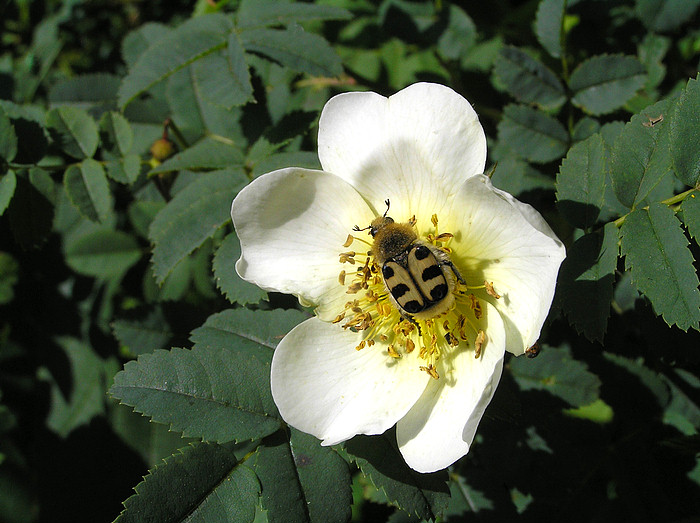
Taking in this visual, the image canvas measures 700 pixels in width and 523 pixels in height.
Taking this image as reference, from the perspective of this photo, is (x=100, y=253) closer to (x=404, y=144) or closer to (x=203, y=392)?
(x=203, y=392)

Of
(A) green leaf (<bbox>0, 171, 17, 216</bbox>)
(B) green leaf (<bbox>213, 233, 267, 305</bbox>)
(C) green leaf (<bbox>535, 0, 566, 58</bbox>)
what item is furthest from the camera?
(C) green leaf (<bbox>535, 0, 566, 58</bbox>)

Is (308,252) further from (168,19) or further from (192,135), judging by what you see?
(168,19)

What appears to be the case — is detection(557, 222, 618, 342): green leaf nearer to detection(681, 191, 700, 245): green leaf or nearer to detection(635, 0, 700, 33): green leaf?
detection(681, 191, 700, 245): green leaf

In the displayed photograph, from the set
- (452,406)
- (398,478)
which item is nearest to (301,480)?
(398,478)

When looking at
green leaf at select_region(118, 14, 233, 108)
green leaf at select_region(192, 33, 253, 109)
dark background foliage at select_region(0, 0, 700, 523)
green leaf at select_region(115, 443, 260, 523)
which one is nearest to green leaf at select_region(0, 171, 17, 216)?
dark background foliage at select_region(0, 0, 700, 523)

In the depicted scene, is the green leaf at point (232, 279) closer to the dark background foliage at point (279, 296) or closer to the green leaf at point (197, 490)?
the dark background foliage at point (279, 296)

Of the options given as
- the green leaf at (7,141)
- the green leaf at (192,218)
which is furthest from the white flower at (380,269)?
the green leaf at (7,141)
